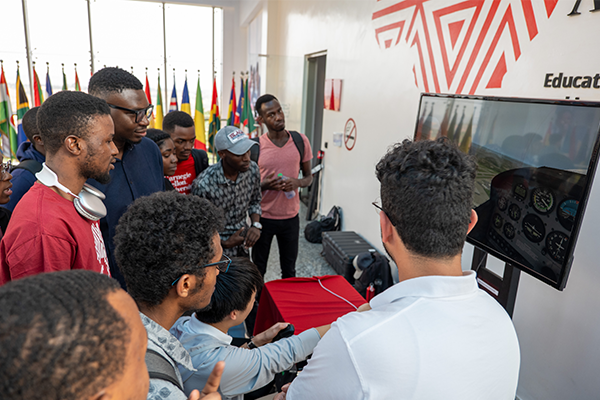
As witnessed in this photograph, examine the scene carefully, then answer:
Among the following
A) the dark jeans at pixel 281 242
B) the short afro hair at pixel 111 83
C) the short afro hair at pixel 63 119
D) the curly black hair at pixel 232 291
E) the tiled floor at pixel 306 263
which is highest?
the short afro hair at pixel 111 83

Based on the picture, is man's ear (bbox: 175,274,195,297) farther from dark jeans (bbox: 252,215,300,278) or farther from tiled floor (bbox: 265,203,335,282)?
tiled floor (bbox: 265,203,335,282)

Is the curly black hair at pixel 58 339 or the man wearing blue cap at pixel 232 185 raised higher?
the curly black hair at pixel 58 339

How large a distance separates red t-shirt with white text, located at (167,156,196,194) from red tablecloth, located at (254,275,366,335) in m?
1.06

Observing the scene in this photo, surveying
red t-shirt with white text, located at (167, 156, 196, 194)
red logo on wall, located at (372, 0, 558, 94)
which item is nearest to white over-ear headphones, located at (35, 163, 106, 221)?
red t-shirt with white text, located at (167, 156, 196, 194)

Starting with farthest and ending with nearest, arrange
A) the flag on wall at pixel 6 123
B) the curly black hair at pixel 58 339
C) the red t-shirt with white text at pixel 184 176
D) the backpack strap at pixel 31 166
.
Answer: the flag on wall at pixel 6 123 < the red t-shirt with white text at pixel 184 176 < the backpack strap at pixel 31 166 < the curly black hair at pixel 58 339

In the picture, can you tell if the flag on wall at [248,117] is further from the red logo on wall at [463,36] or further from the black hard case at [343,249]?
the red logo on wall at [463,36]

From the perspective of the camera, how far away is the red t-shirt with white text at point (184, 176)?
264 cm

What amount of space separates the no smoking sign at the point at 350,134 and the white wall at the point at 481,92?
0.08 meters

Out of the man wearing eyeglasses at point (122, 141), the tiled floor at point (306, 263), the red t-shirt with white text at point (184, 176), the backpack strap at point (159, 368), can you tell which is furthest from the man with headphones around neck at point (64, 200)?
the tiled floor at point (306, 263)

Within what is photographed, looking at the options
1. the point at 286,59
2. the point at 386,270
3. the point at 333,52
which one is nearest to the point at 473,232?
the point at 386,270

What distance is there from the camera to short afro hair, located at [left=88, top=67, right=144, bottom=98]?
165 cm

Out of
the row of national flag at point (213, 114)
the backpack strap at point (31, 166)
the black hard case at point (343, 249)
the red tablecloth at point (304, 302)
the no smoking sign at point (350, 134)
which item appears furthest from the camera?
the row of national flag at point (213, 114)

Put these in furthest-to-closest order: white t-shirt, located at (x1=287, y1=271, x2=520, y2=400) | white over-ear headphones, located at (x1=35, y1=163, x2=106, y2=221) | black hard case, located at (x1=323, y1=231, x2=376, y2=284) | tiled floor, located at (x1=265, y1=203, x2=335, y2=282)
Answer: tiled floor, located at (x1=265, y1=203, x2=335, y2=282), black hard case, located at (x1=323, y1=231, x2=376, y2=284), white over-ear headphones, located at (x1=35, y1=163, x2=106, y2=221), white t-shirt, located at (x1=287, y1=271, x2=520, y2=400)

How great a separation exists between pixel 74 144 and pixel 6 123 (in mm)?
6863
